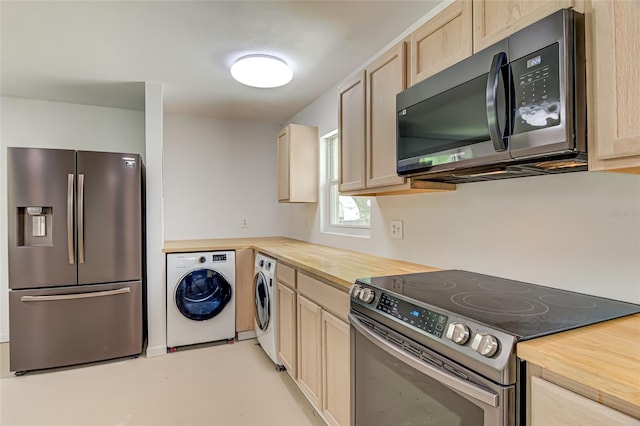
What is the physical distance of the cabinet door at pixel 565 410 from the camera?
0.68m

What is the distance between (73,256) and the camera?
9.12 feet

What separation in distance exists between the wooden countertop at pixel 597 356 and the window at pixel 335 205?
6.85ft

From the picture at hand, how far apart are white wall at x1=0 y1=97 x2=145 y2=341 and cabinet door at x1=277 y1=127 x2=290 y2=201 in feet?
5.39

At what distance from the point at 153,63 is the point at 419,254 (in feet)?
8.18

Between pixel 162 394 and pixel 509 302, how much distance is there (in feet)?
7.81

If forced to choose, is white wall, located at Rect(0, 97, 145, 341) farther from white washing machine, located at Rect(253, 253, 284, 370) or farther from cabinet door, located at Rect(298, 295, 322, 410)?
cabinet door, located at Rect(298, 295, 322, 410)

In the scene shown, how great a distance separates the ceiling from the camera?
199 cm

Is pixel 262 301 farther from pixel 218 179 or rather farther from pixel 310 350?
pixel 218 179

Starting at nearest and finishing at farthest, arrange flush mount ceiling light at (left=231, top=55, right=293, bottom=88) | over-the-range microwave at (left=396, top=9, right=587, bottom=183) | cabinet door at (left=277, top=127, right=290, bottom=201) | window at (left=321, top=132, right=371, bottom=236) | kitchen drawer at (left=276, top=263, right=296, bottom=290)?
over-the-range microwave at (left=396, top=9, right=587, bottom=183)
kitchen drawer at (left=276, top=263, right=296, bottom=290)
flush mount ceiling light at (left=231, top=55, right=293, bottom=88)
window at (left=321, top=132, right=371, bottom=236)
cabinet door at (left=277, top=127, right=290, bottom=201)

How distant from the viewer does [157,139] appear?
3.17m

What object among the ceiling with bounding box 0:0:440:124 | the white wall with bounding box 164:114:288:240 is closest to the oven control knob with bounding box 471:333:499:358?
the ceiling with bounding box 0:0:440:124

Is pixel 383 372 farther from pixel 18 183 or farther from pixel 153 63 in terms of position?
pixel 18 183

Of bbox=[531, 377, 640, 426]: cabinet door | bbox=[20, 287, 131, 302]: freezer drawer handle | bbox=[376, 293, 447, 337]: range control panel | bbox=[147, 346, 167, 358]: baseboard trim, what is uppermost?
bbox=[376, 293, 447, 337]: range control panel

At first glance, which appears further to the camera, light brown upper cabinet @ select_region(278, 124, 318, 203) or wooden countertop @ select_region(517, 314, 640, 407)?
light brown upper cabinet @ select_region(278, 124, 318, 203)
